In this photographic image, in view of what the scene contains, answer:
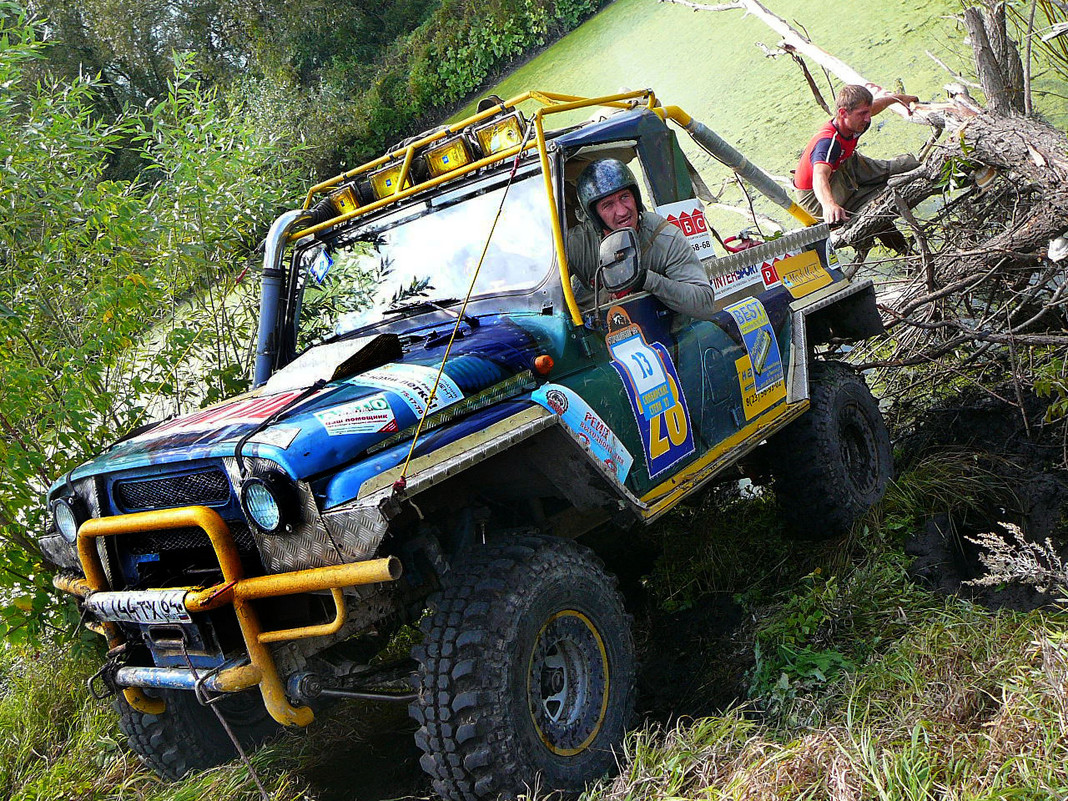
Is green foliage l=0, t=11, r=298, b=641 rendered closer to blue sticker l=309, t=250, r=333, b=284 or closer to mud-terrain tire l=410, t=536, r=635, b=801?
blue sticker l=309, t=250, r=333, b=284

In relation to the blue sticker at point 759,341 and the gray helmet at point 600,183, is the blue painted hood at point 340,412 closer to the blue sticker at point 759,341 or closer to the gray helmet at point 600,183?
Result: the gray helmet at point 600,183

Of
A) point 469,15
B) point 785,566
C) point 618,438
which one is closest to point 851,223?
point 785,566

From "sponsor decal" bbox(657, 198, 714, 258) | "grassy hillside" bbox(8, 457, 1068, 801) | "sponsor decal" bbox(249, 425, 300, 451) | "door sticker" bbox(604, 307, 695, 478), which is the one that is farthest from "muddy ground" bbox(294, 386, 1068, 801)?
"sponsor decal" bbox(657, 198, 714, 258)

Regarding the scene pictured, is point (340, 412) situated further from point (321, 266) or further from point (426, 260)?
point (321, 266)

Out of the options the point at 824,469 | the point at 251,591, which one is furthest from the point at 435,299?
the point at 824,469

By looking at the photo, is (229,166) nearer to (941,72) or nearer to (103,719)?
(103,719)

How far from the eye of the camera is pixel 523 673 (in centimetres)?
300

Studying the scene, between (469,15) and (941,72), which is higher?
(469,15)

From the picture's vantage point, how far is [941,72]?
879cm

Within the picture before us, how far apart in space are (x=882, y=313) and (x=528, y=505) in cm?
309

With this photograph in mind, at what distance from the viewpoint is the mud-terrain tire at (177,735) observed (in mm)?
3725

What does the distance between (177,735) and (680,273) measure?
9.04 ft

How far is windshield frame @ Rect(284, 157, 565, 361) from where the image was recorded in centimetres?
370

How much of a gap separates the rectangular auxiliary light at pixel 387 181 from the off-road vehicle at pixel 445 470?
10 millimetres
